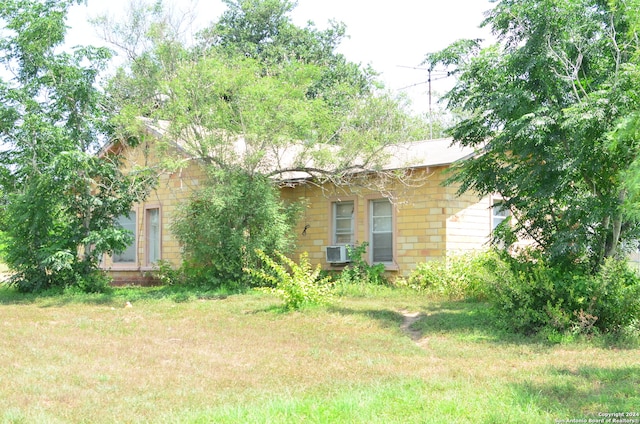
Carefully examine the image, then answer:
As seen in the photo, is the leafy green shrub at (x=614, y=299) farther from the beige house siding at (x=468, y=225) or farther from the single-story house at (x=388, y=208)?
the beige house siding at (x=468, y=225)

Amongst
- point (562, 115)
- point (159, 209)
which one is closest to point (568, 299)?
point (562, 115)

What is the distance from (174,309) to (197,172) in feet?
21.4

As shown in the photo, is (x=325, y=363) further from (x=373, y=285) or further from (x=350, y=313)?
(x=373, y=285)

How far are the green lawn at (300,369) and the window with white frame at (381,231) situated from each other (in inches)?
174

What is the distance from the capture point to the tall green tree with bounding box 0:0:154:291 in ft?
56.5

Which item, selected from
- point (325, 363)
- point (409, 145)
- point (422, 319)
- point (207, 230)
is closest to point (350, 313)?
point (422, 319)

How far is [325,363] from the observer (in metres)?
8.60

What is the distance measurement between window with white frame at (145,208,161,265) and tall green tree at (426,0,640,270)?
41.1ft

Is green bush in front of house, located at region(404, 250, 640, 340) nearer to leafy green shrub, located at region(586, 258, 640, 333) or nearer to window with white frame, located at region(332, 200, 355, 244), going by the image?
leafy green shrub, located at region(586, 258, 640, 333)

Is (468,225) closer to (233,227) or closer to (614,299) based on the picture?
(233,227)

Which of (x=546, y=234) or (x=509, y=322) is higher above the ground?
(x=546, y=234)

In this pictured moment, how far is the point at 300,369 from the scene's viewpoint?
822cm

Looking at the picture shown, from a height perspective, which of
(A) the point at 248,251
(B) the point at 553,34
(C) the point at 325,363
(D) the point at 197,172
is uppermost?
(B) the point at 553,34

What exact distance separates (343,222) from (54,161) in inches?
298
